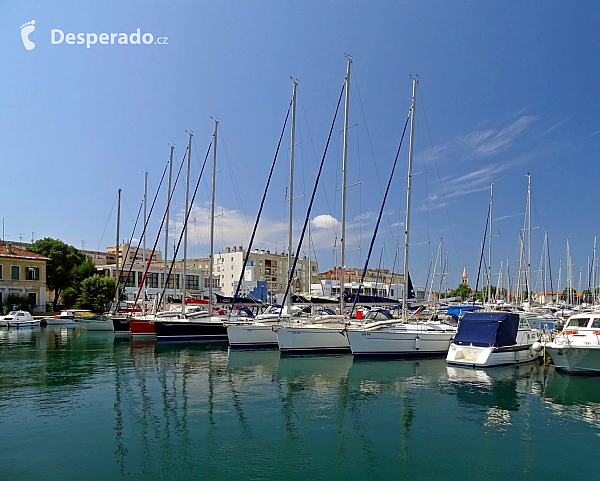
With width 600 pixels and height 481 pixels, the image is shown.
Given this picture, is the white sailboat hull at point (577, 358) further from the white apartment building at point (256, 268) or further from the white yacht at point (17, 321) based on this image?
the white apartment building at point (256, 268)

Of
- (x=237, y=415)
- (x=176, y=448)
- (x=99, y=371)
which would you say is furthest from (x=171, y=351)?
(x=176, y=448)

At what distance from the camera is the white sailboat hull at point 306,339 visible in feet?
96.8

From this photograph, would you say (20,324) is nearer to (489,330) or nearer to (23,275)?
(23,275)

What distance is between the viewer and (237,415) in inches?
621

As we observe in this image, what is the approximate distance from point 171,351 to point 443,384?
19197 mm

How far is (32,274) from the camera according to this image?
201ft

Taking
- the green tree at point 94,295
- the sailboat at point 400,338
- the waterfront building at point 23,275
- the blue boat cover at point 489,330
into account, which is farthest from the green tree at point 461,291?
the blue boat cover at point 489,330

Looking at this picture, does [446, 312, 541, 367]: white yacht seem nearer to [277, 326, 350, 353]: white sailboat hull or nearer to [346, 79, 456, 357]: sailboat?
[346, 79, 456, 357]: sailboat

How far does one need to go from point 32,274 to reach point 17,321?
11.3 m

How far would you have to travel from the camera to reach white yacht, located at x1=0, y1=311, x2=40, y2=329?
51.4 metres

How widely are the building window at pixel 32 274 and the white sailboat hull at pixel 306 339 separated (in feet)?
150

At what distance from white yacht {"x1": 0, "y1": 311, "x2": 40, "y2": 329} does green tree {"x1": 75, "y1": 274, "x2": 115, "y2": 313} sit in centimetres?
1247

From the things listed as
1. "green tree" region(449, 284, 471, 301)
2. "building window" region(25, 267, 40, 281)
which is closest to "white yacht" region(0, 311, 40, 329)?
"building window" region(25, 267, 40, 281)

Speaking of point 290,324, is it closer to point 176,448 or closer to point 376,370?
point 376,370
